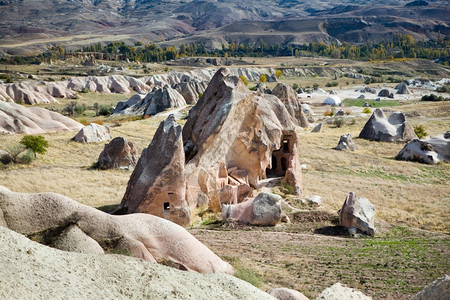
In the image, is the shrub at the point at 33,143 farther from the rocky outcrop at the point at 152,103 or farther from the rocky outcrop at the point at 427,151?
the rocky outcrop at the point at 152,103

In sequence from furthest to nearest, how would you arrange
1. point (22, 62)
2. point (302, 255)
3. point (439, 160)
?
point (22, 62) → point (439, 160) → point (302, 255)

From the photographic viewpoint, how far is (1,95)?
59438 mm

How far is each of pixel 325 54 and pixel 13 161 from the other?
167 m

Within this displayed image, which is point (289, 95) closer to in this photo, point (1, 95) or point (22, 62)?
point (1, 95)

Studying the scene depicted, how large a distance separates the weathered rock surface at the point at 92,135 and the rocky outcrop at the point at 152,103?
70.0 ft

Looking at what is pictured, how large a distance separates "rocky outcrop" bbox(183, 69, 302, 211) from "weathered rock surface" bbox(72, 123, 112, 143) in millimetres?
14968

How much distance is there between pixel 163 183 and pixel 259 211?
434 cm

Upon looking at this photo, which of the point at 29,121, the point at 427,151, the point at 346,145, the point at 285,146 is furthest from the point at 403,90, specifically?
the point at 29,121

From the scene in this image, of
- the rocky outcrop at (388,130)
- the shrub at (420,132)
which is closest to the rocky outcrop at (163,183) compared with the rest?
the rocky outcrop at (388,130)

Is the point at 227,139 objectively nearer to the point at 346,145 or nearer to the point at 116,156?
the point at 116,156

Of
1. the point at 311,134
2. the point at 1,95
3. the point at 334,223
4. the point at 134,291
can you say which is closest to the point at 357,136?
the point at 311,134

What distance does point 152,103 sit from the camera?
61219 millimetres

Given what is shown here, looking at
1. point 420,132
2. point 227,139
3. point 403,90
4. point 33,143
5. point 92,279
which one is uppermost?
point 92,279

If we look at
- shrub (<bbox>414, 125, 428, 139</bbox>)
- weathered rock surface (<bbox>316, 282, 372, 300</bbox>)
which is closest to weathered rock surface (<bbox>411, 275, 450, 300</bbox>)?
weathered rock surface (<bbox>316, 282, 372, 300</bbox>)
